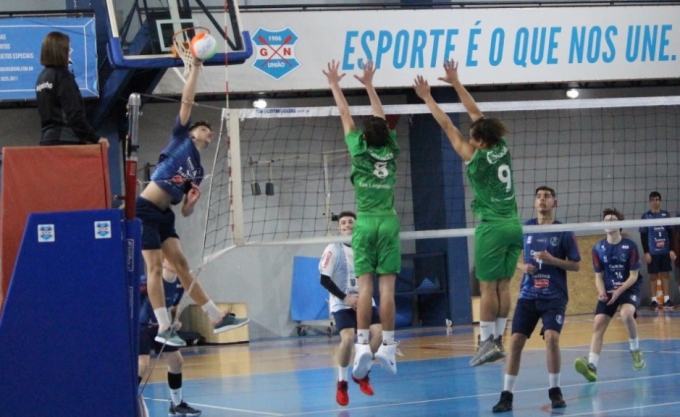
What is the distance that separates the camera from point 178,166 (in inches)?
320

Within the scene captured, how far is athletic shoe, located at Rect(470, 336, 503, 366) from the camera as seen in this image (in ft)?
25.8

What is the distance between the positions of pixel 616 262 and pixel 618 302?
53 cm

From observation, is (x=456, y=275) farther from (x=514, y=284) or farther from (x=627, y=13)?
(x=627, y=13)

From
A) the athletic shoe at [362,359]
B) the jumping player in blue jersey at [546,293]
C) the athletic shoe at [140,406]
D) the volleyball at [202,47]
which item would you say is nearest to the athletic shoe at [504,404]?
the jumping player in blue jersey at [546,293]

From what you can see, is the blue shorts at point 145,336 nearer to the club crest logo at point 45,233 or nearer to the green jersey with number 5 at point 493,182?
the green jersey with number 5 at point 493,182

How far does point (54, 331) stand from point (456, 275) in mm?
15324

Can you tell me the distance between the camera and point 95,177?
5.28m

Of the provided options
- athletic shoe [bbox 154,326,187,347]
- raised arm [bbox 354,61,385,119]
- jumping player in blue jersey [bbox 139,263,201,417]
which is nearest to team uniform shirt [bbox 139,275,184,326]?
jumping player in blue jersey [bbox 139,263,201,417]

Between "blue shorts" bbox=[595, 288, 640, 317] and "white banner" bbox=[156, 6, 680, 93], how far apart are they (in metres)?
7.66

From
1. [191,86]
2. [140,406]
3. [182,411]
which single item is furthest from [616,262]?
[140,406]

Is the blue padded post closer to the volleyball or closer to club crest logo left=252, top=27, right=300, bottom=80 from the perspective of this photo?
the volleyball

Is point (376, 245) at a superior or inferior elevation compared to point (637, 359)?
superior

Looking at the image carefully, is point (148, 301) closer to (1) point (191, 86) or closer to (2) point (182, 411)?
(2) point (182, 411)

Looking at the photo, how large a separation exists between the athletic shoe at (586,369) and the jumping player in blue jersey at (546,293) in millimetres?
1157
